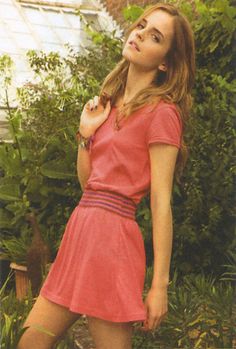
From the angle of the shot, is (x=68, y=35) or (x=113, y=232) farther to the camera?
(x=68, y=35)

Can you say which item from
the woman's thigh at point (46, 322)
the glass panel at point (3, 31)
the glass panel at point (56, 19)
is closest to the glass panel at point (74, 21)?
the glass panel at point (56, 19)

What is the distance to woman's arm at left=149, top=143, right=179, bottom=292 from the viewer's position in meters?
2.25

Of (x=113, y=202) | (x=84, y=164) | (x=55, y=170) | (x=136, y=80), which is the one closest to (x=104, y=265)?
(x=113, y=202)

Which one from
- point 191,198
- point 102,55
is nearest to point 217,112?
point 191,198

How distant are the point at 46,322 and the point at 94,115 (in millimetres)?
753

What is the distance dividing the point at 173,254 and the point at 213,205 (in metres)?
0.48

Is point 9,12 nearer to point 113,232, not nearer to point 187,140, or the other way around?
point 187,140

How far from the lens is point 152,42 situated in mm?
2373

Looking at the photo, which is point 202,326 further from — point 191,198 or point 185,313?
point 191,198

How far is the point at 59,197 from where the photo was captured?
5559 millimetres

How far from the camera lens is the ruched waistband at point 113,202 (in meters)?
2.31

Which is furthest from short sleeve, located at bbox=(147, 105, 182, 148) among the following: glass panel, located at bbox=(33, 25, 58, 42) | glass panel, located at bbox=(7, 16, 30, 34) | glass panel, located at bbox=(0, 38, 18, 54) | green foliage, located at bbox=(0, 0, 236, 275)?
glass panel, located at bbox=(7, 16, 30, 34)

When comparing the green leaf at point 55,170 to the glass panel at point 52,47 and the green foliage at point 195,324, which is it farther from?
→ the glass panel at point 52,47

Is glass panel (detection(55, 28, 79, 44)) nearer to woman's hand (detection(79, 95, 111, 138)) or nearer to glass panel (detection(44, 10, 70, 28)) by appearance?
glass panel (detection(44, 10, 70, 28))
